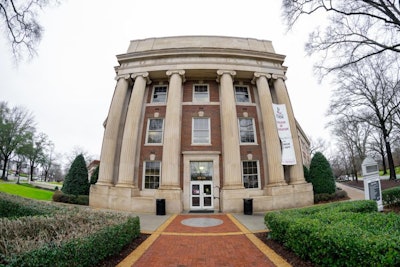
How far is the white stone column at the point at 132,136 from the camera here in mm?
14859

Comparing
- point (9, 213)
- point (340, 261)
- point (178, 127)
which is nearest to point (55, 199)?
point (9, 213)

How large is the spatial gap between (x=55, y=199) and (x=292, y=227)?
1776 cm

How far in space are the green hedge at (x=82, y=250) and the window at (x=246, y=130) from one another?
12720 millimetres

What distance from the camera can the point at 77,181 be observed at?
54.1 feet

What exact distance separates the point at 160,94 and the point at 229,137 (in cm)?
809

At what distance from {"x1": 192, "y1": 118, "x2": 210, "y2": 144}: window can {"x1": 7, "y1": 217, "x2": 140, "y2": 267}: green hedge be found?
11.0 m

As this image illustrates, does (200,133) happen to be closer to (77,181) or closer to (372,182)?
(77,181)

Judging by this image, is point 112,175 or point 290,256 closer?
point 290,256

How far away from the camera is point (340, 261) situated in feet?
12.6

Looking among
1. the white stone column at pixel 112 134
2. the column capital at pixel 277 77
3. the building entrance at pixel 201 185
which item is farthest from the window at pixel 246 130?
the white stone column at pixel 112 134

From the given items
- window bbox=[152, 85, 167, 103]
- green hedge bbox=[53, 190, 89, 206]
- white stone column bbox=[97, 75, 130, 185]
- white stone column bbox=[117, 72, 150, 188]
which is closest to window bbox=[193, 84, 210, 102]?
window bbox=[152, 85, 167, 103]

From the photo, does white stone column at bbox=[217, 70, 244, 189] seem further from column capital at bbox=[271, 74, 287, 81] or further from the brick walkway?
the brick walkway

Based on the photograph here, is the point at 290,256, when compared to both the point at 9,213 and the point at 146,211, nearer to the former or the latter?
the point at 146,211

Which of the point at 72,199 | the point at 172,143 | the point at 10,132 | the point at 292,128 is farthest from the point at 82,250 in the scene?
the point at 10,132
